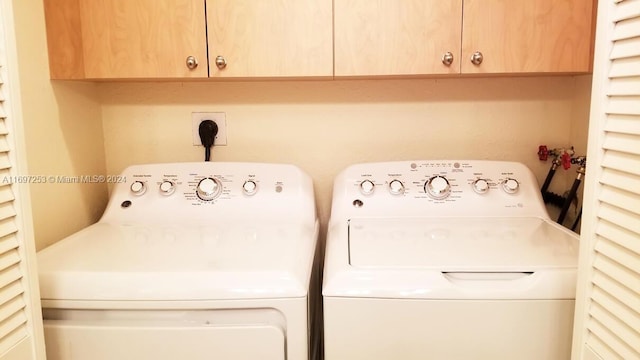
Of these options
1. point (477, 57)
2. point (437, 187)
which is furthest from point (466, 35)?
point (437, 187)

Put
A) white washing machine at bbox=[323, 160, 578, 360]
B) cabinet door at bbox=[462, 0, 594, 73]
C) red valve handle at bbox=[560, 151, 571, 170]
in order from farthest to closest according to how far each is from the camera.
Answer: red valve handle at bbox=[560, 151, 571, 170] < cabinet door at bbox=[462, 0, 594, 73] < white washing machine at bbox=[323, 160, 578, 360]

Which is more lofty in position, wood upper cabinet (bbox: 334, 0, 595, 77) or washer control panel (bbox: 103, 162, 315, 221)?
wood upper cabinet (bbox: 334, 0, 595, 77)

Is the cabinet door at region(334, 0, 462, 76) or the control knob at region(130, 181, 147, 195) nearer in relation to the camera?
the cabinet door at region(334, 0, 462, 76)

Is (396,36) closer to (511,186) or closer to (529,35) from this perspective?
(529,35)

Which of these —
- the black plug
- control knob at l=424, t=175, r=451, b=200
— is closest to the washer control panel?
the black plug

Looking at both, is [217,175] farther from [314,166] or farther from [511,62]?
[511,62]

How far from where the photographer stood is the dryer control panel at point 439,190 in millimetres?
1470

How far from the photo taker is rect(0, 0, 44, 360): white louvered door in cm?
85

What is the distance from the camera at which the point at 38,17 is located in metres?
1.34

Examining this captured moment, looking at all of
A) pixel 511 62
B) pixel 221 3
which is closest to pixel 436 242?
pixel 511 62

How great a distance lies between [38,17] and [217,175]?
706 mm

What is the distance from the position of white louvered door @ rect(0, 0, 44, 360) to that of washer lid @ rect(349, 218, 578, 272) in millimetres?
687

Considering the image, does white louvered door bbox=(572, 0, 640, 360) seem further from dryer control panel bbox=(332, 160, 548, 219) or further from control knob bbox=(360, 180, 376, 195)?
control knob bbox=(360, 180, 376, 195)

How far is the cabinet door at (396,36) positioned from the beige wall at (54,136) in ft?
2.93
